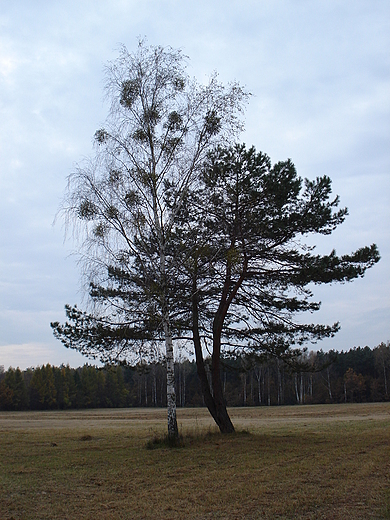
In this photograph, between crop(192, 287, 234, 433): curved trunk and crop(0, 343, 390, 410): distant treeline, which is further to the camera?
crop(0, 343, 390, 410): distant treeline

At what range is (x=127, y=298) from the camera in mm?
15445

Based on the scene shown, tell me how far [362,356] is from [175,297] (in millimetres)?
77128

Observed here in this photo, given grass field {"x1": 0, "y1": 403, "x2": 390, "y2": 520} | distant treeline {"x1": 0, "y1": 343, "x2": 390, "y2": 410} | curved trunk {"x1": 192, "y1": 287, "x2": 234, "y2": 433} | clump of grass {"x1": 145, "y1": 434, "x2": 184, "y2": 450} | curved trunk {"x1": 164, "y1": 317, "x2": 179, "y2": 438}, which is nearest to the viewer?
grass field {"x1": 0, "y1": 403, "x2": 390, "y2": 520}

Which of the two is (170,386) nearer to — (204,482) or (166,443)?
(166,443)

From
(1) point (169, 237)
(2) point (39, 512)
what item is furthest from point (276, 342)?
(2) point (39, 512)

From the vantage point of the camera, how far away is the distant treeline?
80688mm

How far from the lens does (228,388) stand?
88375mm

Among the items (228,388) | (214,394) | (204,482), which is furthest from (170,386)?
(228,388)

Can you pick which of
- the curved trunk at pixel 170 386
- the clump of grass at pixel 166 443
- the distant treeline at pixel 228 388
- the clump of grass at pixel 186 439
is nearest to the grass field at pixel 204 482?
the clump of grass at pixel 166 443

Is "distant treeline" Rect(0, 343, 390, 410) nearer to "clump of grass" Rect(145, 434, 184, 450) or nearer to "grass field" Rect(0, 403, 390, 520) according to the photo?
"clump of grass" Rect(145, 434, 184, 450)

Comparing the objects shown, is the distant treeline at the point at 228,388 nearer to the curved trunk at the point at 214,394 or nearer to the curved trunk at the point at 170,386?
the curved trunk at the point at 214,394

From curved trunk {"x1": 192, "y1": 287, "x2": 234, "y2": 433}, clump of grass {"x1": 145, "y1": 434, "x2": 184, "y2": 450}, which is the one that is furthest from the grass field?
curved trunk {"x1": 192, "y1": 287, "x2": 234, "y2": 433}

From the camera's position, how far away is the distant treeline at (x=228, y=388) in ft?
265

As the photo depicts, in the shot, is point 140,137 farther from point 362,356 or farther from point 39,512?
point 362,356
